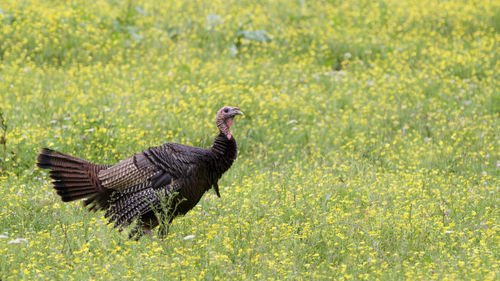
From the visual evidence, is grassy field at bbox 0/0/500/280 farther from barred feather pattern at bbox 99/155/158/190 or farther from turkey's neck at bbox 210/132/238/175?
turkey's neck at bbox 210/132/238/175

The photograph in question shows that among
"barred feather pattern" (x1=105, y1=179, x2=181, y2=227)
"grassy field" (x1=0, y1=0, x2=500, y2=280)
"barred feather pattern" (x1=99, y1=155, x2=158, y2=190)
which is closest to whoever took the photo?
"grassy field" (x1=0, y1=0, x2=500, y2=280)

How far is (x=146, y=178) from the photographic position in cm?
639

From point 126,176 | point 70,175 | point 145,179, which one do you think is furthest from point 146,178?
point 70,175

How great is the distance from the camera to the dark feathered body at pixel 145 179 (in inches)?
249

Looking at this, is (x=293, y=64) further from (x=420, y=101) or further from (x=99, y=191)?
(x=99, y=191)

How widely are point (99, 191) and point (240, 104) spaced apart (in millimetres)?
3772

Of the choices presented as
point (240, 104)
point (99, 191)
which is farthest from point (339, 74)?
point (99, 191)

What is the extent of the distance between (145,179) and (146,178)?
0.6 inches

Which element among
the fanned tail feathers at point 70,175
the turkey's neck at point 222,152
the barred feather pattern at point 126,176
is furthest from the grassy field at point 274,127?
the turkey's neck at point 222,152

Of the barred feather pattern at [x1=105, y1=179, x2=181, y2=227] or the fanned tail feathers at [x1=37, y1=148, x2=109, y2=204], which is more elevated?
the fanned tail feathers at [x1=37, y1=148, x2=109, y2=204]

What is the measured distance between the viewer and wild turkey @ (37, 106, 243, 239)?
20.7 ft

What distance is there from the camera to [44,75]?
1093 cm

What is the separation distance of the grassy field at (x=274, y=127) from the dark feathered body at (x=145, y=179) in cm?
28

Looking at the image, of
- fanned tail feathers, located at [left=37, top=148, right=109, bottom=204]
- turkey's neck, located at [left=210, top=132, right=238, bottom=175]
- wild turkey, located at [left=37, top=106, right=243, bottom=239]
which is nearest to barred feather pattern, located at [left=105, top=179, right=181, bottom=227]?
wild turkey, located at [left=37, top=106, right=243, bottom=239]
